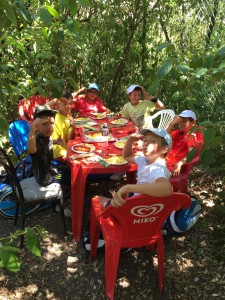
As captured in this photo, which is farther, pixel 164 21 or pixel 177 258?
pixel 164 21

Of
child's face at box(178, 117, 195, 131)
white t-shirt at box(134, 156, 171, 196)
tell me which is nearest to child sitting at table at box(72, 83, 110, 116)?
child's face at box(178, 117, 195, 131)

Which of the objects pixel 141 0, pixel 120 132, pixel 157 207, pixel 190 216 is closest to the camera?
pixel 157 207

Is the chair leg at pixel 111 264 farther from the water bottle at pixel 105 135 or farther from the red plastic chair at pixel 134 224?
the water bottle at pixel 105 135

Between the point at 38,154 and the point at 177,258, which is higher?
the point at 38,154

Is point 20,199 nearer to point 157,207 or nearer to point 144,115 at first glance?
point 157,207

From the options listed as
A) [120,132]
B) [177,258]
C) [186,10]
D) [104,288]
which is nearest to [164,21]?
[186,10]

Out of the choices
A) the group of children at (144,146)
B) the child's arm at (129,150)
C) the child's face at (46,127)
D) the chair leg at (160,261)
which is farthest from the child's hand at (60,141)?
the chair leg at (160,261)

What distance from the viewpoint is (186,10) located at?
16.8 feet

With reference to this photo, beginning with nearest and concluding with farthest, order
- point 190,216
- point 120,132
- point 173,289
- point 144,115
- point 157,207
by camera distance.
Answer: point 157,207
point 173,289
point 190,216
point 120,132
point 144,115

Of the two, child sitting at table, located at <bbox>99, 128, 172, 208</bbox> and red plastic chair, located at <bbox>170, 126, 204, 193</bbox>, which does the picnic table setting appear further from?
red plastic chair, located at <bbox>170, 126, 204, 193</bbox>

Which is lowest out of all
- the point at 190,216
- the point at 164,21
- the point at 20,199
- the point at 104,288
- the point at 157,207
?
the point at 104,288

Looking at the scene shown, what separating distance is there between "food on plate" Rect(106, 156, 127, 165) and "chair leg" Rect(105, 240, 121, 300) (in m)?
0.75

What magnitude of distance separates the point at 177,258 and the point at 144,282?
40 centimetres

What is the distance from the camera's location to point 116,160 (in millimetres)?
2713
